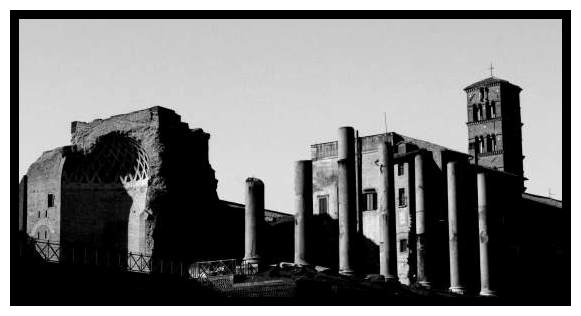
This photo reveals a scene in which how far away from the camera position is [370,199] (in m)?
39.3

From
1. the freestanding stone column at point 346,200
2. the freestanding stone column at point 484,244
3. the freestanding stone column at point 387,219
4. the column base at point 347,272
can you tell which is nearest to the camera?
the column base at point 347,272

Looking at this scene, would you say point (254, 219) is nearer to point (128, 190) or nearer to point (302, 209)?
point (302, 209)

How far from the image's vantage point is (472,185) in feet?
127

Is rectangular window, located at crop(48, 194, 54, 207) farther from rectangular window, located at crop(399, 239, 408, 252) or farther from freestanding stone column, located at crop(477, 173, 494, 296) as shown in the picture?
freestanding stone column, located at crop(477, 173, 494, 296)

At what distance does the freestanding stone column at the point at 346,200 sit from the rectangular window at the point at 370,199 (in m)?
12.2

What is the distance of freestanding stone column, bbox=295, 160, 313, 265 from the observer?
2672 cm

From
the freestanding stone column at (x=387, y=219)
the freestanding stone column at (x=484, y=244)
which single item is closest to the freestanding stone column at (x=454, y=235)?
the freestanding stone column at (x=484, y=244)

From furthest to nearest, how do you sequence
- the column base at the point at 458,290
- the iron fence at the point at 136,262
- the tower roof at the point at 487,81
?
the tower roof at the point at 487,81
the column base at the point at 458,290
the iron fence at the point at 136,262

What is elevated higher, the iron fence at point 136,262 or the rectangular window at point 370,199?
the rectangular window at point 370,199

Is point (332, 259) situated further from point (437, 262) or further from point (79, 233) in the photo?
point (79, 233)

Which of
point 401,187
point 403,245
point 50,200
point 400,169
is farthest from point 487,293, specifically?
point 50,200

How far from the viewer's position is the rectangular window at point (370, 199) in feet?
128

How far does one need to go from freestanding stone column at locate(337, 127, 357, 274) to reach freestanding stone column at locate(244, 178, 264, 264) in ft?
6.45

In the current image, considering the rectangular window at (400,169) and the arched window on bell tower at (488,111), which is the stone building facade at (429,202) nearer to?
the rectangular window at (400,169)
